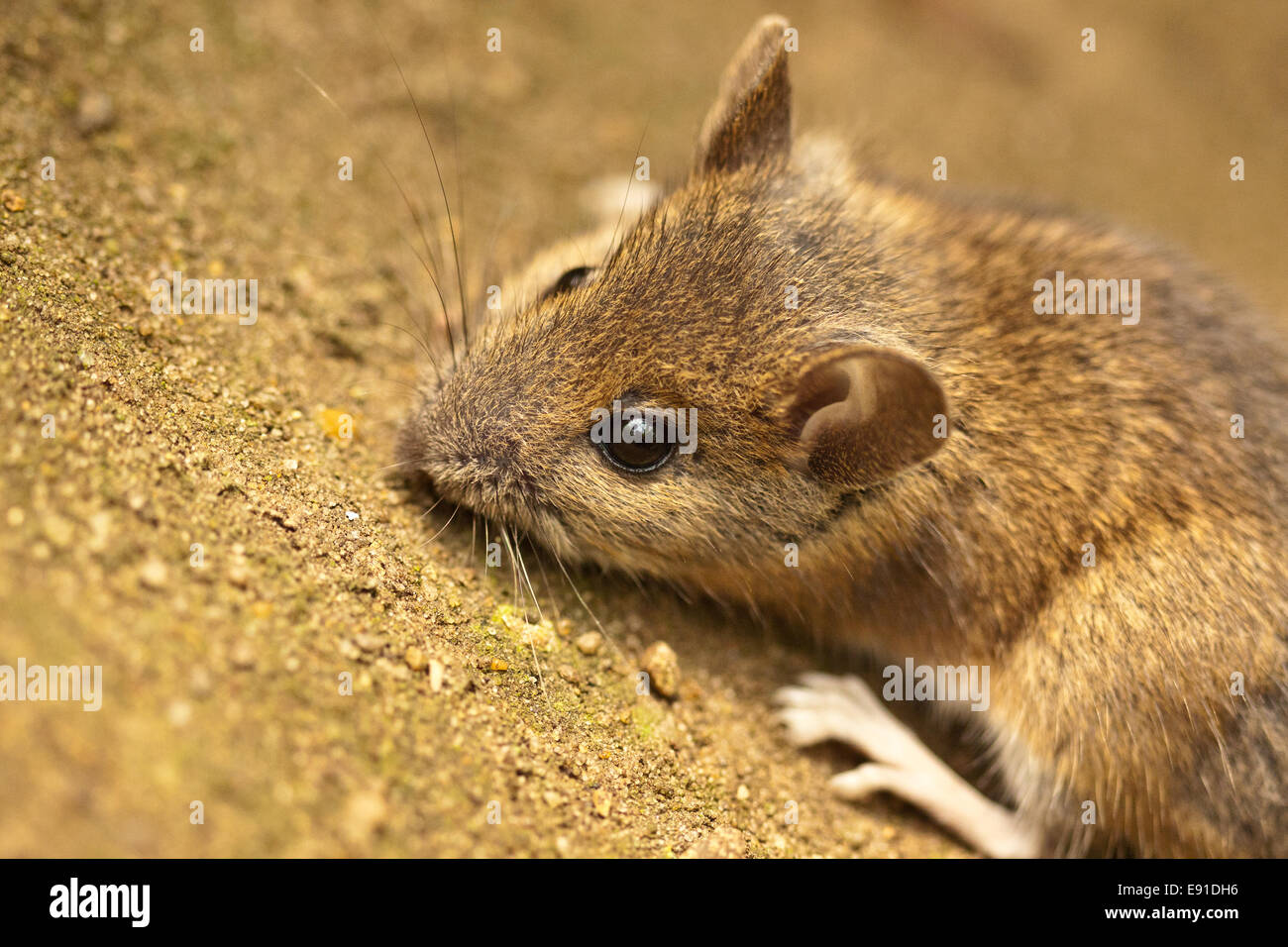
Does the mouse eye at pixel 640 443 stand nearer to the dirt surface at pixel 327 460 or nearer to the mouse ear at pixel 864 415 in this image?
the mouse ear at pixel 864 415

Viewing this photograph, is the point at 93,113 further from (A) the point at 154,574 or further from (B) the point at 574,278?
(A) the point at 154,574

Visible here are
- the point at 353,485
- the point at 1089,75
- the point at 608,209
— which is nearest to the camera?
the point at 353,485

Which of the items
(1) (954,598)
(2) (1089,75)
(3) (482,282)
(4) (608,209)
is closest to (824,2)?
(2) (1089,75)

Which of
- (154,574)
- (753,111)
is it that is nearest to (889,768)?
(753,111)

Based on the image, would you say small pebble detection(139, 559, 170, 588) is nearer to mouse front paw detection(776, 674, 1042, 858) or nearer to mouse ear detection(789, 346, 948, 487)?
mouse ear detection(789, 346, 948, 487)

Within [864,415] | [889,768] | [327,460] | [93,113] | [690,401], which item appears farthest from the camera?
[889,768]

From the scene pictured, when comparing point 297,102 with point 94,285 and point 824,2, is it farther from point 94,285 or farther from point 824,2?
point 824,2

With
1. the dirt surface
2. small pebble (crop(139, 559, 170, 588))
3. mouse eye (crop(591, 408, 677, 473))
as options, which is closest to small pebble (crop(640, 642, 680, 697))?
the dirt surface
